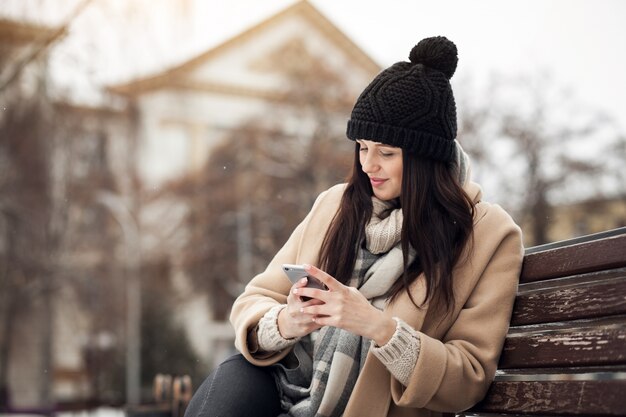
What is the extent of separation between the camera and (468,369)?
256 cm

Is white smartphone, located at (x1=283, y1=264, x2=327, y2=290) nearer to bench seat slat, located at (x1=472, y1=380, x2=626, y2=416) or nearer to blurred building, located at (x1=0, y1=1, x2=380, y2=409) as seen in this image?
bench seat slat, located at (x1=472, y1=380, x2=626, y2=416)

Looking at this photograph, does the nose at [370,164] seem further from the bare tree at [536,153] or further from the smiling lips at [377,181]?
the bare tree at [536,153]

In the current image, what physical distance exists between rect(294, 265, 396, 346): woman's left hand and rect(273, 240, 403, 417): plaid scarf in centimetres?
26

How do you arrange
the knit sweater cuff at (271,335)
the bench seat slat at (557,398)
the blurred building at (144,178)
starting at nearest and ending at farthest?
the bench seat slat at (557,398) → the knit sweater cuff at (271,335) → the blurred building at (144,178)

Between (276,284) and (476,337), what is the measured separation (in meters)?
0.80

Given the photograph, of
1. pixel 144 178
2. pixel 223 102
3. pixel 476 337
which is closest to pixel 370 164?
pixel 476 337

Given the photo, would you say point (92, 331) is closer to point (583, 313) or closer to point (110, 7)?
point (110, 7)

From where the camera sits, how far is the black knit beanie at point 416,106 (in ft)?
9.46

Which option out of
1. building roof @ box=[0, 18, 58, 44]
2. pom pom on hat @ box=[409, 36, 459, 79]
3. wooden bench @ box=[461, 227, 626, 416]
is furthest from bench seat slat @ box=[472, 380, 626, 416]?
building roof @ box=[0, 18, 58, 44]

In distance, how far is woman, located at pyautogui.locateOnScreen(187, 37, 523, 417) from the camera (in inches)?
100

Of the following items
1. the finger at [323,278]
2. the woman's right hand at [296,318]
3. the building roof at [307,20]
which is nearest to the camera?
the finger at [323,278]

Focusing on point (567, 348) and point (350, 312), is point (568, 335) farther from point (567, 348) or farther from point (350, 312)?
point (350, 312)

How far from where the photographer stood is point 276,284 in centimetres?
323

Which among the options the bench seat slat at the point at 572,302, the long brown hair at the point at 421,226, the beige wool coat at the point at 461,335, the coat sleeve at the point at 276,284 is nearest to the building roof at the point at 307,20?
the coat sleeve at the point at 276,284
